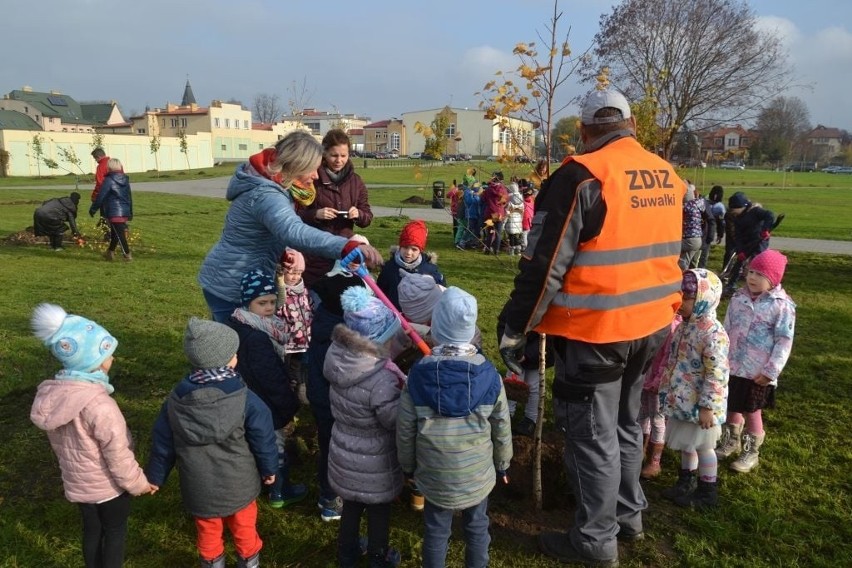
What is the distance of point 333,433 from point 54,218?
11.8 metres

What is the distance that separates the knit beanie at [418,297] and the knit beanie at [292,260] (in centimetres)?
71

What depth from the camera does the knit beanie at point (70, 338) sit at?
2.48 metres

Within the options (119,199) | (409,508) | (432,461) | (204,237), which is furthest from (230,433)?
(204,237)

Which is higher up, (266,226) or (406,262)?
(266,226)

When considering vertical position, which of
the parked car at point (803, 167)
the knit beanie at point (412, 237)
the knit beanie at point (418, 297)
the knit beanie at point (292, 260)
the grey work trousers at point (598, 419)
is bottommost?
the grey work trousers at point (598, 419)

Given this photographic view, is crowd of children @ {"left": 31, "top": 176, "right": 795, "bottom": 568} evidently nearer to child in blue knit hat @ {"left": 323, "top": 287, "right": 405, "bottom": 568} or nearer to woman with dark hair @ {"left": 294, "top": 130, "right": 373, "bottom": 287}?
child in blue knit hat @ {"left": 323, "top": 287, "right": 405, "bottom": 568}

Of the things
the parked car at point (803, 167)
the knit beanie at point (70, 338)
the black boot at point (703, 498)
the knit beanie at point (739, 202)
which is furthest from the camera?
the parked car at point (803, 167)

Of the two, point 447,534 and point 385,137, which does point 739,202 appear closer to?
point 447,534

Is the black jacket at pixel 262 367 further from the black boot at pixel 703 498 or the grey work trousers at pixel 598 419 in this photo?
the black boot at pixel 703 498

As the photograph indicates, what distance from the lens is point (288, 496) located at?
3611 mm

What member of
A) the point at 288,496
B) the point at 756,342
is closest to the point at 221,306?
the point at 288,496

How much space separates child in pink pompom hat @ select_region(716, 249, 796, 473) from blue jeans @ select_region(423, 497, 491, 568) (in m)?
2.11

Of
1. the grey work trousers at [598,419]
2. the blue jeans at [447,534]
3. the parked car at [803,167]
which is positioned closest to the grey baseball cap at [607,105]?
the grey work trousers at [598,419]

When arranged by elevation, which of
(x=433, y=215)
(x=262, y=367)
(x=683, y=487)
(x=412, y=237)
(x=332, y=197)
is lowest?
(x=683, y=487)
